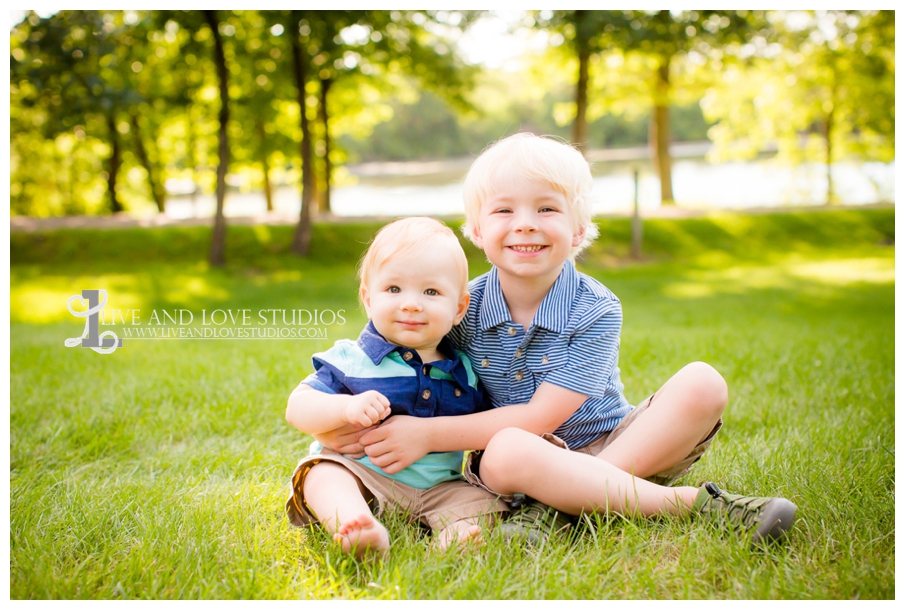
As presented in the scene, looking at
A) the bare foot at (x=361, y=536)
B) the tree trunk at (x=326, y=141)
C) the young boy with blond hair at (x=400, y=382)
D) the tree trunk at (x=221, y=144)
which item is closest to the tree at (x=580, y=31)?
the tree trunk at (x=326, y=141)

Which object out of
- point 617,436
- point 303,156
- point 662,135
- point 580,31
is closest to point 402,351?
point 617,436

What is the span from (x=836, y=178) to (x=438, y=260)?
77.9 ft

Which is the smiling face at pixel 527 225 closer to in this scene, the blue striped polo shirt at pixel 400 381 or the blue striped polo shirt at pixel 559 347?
the blue striped polo shirt at pixel 559 347

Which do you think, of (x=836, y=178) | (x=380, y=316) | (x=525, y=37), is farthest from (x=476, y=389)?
(x=836, y=178)

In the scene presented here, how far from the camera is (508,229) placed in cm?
192

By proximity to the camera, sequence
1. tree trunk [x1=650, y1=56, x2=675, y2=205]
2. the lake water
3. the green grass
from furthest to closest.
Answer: the lake water → tree trunk [x1=650, y1=56, x2=675, y2=205] → the green grass

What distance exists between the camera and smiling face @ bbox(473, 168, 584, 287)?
1903mm

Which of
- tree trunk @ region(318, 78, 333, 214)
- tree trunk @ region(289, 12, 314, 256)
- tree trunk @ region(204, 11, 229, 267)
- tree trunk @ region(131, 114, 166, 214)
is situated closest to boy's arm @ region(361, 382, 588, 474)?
tree trunk @ region(204, 11, 229, 267)

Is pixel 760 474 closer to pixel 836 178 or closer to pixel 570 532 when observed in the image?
pixel 570 532

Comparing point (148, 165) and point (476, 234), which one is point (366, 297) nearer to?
point (476, 234)

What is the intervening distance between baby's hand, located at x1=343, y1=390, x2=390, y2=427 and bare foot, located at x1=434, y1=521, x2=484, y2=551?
0.33 m

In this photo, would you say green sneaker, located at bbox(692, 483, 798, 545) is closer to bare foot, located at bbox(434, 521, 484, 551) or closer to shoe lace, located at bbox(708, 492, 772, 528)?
shoe lace, located at bbox(708, 492, 772, 528)

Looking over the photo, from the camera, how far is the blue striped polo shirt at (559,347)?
194cm

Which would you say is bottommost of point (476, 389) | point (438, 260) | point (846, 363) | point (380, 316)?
point (846, 363)
